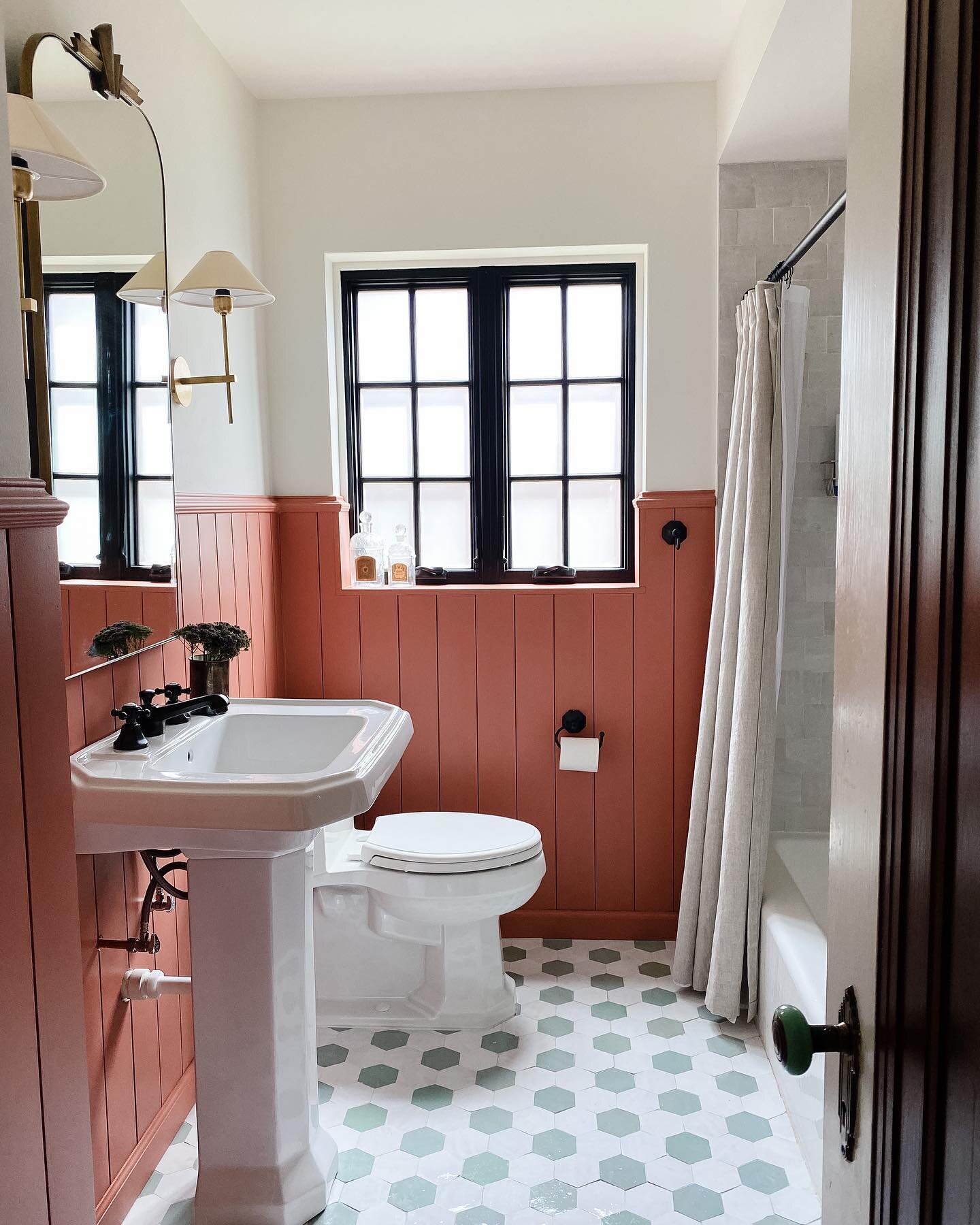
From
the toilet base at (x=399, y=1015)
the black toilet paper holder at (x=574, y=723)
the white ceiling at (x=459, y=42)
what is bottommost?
the toilet base at (x=399, y=1015)

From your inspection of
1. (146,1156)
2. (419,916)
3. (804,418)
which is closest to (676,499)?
(804,418)

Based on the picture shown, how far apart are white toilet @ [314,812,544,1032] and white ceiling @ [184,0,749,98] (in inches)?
82.9

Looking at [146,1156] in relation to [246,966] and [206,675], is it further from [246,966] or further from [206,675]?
[206,675]

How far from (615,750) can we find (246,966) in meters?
1.54

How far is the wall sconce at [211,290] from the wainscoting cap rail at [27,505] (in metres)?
1.30

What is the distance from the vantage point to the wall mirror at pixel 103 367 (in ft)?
5.66

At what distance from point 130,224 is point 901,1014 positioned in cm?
199

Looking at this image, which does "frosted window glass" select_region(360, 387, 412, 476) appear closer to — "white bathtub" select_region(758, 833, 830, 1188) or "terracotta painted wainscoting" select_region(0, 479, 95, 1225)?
"white bathtub" select_region(758, 833, 830, 1188)

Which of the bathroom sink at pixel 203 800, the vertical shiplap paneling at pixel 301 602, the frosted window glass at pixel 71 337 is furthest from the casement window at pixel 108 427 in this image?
the vertical shiplap paneling at pixel 301 602

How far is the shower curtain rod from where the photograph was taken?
1.93 metres

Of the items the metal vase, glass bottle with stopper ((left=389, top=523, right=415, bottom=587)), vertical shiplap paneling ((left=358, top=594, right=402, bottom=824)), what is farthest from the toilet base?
glass bottle with stopper ((left=389, top=523, right=415, bottom=587))

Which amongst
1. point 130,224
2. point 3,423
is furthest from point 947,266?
point 130,224

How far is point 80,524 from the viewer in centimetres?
182

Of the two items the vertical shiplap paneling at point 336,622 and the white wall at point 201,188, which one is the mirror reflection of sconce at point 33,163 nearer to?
the white wall at point 201,188
